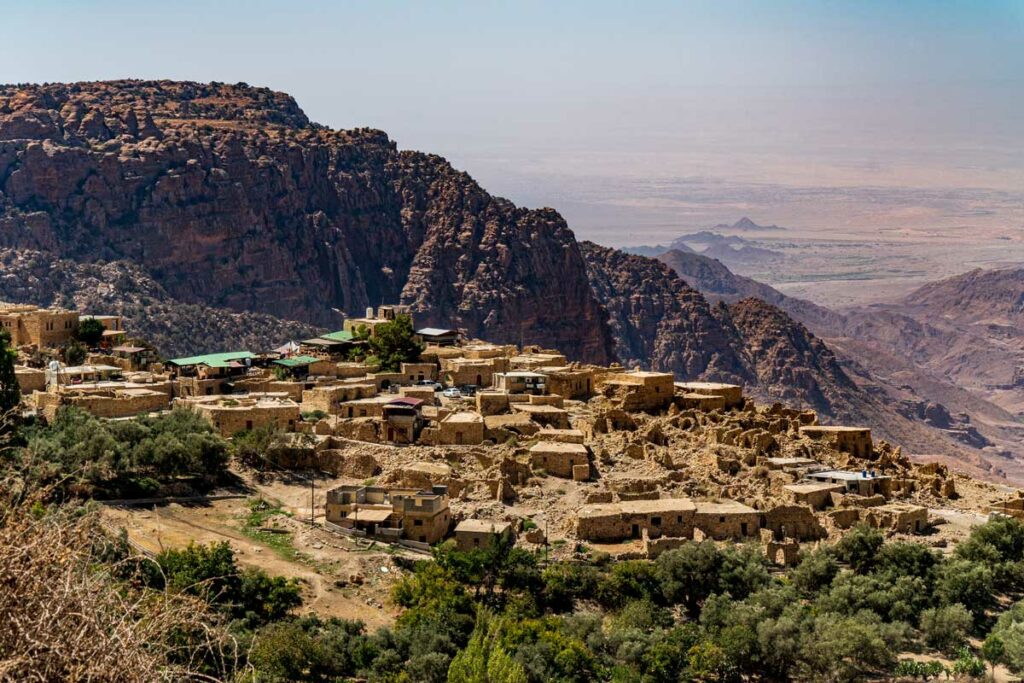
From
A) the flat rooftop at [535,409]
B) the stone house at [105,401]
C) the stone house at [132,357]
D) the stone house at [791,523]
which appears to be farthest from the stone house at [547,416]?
the stone house at [132,357]

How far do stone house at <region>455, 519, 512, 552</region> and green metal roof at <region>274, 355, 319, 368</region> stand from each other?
1747 centimetres

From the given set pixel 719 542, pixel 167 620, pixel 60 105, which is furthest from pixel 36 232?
pixel 167 620

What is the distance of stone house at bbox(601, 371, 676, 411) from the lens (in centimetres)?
5041

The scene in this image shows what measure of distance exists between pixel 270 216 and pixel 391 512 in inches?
4259

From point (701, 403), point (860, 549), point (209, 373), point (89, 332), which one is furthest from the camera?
point (89, 332)

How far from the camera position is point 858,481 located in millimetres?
43719

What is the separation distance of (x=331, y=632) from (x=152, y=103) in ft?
412

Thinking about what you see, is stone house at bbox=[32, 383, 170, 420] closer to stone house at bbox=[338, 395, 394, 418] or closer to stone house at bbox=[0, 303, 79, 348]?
stone house at bbox=[338, 395, 394, 418]

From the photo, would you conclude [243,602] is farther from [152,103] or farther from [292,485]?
[152,103]

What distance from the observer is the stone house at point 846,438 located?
48.3m

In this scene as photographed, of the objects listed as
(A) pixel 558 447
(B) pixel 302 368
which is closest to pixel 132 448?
(A) pixel 558 447

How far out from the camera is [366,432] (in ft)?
150

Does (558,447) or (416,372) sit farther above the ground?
(416,372)

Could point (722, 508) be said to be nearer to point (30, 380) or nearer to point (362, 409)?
point (362, 409)
